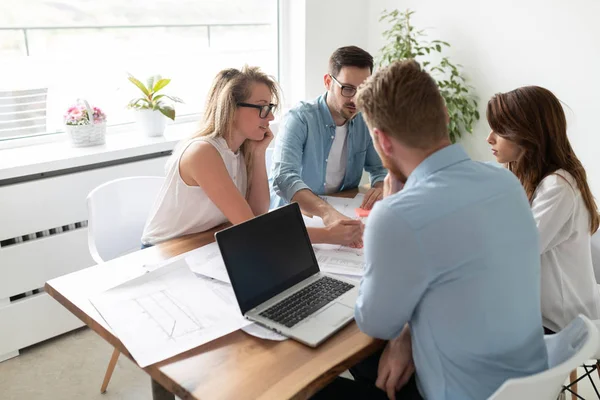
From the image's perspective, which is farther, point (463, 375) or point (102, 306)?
point (102, 306)

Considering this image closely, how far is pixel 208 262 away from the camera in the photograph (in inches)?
65.2

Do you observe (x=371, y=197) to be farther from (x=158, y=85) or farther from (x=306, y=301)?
(x=158, y=85)

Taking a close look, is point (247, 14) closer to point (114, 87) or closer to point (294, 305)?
point (114, 87)

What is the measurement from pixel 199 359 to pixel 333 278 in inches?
18.6

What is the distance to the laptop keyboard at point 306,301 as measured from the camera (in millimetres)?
1343

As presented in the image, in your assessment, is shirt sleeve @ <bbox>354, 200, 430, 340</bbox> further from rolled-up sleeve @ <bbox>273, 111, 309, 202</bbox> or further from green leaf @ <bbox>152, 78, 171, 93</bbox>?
green leaf @ <bbox>152, 78, 171, 93</bbox>

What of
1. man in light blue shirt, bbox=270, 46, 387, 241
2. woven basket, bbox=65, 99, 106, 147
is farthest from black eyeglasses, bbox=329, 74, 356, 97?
woven basket, bbox=65, 99, 106, 147

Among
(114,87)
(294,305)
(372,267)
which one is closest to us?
(372,267)

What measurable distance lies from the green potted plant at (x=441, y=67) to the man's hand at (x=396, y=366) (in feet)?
7.41

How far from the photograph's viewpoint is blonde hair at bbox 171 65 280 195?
197 centimetres

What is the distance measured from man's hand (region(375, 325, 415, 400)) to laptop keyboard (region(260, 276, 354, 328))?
20 cm

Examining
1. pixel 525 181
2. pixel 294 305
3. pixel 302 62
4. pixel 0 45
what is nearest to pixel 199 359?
pixel 294 305

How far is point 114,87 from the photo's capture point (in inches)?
121

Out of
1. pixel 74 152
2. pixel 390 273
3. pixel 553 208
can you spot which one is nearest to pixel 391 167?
pixel 390 273
